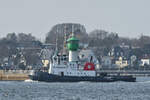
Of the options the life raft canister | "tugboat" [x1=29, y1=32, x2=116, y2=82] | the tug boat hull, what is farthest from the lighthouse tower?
the tug boat hull

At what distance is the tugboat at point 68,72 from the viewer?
5044 inches

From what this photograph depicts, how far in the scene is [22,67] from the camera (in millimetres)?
179375

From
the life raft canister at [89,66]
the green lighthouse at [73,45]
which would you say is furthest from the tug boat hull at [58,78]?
the green lighthouse at [73,45]

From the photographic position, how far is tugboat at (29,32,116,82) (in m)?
128

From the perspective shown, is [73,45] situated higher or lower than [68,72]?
higher

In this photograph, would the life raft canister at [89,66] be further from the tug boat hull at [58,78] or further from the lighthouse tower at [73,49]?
the tug boat hull at [58,78]

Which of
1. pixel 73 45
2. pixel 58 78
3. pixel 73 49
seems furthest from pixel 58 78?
pixel 73 45

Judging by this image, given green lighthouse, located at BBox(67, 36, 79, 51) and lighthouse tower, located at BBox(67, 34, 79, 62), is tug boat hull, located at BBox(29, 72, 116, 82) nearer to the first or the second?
lighthouse tower, located at BBox(67, 34, 79, 62)

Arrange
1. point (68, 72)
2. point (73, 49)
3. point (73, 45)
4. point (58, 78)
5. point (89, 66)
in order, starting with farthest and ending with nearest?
1. point (73, 45)
2. point (73, 49)
3. point (89, 66)
4. point (68, 72)
5. point (58, 78)

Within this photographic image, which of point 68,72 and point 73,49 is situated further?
point 73,49

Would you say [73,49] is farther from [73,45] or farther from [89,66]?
[89,66]

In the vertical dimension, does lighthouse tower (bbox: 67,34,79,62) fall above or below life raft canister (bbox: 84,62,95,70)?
above

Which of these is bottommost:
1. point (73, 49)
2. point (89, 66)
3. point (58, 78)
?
point (58, 78)

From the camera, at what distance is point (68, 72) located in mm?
130250
